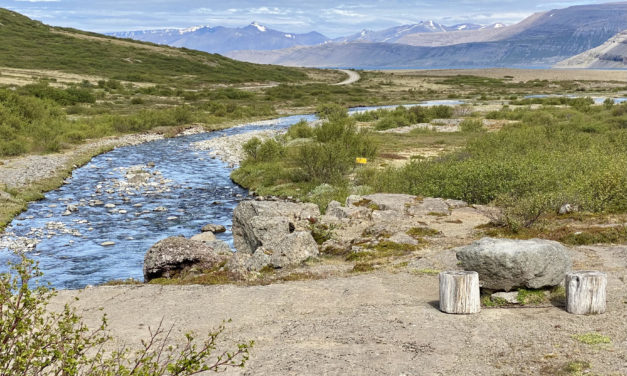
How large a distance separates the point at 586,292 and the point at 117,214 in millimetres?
21437

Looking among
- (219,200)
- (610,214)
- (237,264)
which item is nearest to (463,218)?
(610,214)

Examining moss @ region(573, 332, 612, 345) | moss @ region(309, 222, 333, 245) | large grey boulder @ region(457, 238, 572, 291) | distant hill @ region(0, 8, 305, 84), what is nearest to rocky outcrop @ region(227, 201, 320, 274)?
moss @ region(309, 222, 333, 245)

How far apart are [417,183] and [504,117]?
37.2 m

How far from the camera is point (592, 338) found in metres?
10.2

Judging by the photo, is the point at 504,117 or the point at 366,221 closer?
the point at 366,221

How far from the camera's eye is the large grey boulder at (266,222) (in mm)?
18734

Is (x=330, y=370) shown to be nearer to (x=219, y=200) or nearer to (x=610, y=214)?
(x=610, y=214)

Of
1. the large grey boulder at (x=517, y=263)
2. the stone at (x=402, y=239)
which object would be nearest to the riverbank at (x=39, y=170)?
the stone at (x=402, y=239)

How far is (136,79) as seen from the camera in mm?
103312

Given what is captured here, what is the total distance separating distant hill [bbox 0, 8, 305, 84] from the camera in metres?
108

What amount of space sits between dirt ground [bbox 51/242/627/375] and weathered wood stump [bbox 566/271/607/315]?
0.20 metres

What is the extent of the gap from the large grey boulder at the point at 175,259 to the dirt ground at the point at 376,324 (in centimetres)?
171

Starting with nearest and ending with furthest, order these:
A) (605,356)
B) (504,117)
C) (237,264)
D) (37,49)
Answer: (605,356) → (237,264) → (504,117) → (37,49)

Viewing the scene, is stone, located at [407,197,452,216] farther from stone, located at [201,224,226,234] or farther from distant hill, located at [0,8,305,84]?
distant hill, located at [0,8,305,84]
